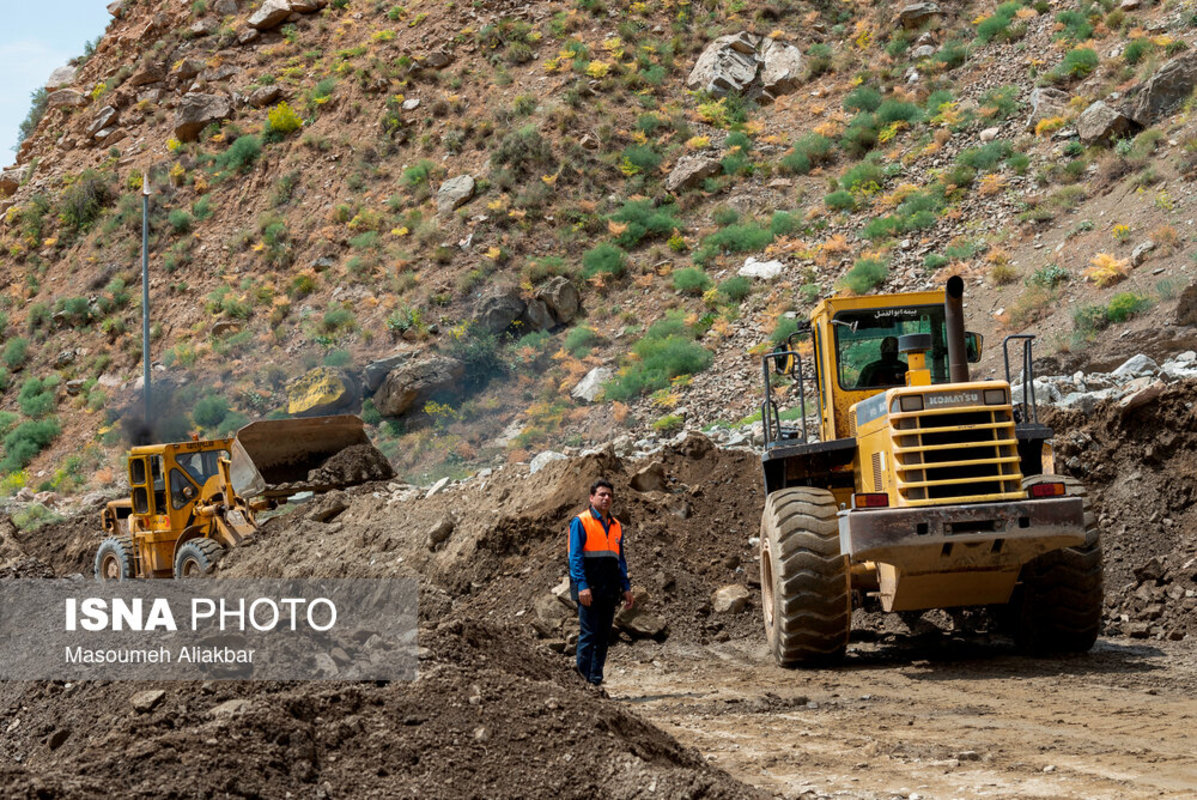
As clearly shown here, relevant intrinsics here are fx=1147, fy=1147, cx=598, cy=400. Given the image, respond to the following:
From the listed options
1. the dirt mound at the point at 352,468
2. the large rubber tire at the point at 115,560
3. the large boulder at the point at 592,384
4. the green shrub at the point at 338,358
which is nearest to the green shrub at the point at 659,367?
the large boulder at the point at 592,384

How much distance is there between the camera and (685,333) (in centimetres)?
2716

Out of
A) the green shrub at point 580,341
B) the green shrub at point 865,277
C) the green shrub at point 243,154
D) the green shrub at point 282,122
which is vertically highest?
the green shrub at point 282,122

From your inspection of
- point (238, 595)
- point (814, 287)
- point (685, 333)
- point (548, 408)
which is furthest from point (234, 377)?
point (238, 595)

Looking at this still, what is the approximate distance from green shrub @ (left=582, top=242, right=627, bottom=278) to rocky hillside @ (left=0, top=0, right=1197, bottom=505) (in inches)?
4.8

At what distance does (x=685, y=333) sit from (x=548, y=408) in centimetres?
369

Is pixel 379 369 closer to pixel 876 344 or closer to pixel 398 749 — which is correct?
pixel 876 344

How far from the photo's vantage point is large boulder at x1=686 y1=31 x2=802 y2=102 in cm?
3569

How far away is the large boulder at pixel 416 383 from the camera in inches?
1115

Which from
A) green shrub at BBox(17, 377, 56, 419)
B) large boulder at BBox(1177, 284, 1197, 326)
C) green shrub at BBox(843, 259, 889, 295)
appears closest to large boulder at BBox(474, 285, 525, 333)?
green shrub at BBox(843, 259, 889, 295)

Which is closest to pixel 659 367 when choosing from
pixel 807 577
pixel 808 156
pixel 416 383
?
pixel 416 383

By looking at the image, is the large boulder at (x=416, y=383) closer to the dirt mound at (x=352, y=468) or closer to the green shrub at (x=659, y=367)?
the green shrub at (x=659, y=367)

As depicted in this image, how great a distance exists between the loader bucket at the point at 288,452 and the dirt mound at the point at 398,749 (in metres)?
9.78

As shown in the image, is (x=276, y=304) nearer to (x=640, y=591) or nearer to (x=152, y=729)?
(x=640, y=591)
